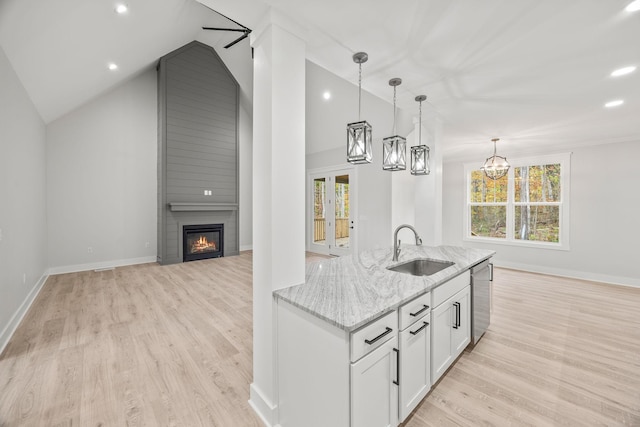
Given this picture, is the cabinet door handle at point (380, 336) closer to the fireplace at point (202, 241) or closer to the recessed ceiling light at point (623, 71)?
the recessed ceiling light at point (623, 71)

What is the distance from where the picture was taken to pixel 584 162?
4.98 meters

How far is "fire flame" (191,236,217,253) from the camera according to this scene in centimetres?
616

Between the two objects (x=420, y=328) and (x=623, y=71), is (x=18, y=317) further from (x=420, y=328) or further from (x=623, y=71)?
(x=623, y=71)

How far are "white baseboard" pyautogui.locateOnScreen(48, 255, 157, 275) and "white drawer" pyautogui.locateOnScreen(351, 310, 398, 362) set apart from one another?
20.1 feet

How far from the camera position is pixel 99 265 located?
536 centimetres

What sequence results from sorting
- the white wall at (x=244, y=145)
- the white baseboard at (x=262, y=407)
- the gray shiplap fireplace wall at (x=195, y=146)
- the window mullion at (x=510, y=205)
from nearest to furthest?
the white baseboard at (x=262, y=407)
the gray shiplap fireplace wall at (x=195, y=146)
the window mullion at (x=510, y=205)
the white wall at (x=244, y=145)

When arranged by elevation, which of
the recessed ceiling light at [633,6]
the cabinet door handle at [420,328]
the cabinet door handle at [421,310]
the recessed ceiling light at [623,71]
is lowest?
the cabinet door handle at [420,328]

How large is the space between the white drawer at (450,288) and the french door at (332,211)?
3.97 meters

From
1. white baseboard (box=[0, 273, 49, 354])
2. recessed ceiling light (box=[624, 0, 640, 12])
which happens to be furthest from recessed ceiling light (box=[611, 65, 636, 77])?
white baseboard (box=[0, 273, 49, 354])

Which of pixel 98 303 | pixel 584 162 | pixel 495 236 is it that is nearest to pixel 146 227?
pixel 98 303

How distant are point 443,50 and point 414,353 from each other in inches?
86.8

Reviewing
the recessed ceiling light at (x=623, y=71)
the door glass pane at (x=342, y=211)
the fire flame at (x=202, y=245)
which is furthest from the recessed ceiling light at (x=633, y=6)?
the fire flame at (x=202, y=245)

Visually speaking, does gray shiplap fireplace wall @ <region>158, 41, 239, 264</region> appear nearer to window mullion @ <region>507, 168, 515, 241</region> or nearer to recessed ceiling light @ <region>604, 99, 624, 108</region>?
window mullion @ <region>507, 168, 515, 241</region>

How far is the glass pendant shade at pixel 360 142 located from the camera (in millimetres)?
1914
